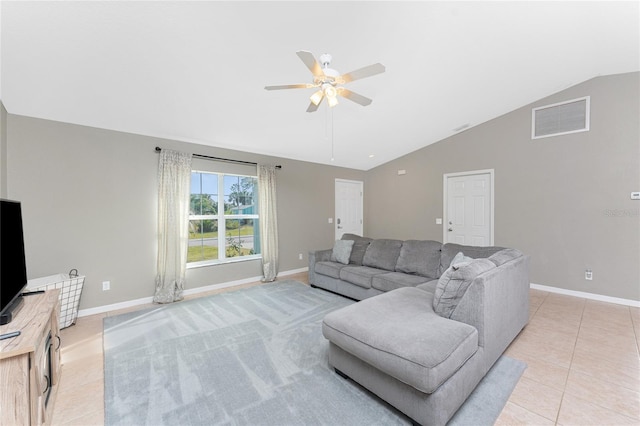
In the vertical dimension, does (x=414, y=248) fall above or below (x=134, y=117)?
below

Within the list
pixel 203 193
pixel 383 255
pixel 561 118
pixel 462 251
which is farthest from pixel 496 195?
pixel 203 193

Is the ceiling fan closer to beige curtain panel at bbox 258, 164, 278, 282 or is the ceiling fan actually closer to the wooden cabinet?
the wooden cabinet

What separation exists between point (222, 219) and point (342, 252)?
7.11 ft

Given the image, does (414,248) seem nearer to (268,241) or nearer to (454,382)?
(454,382)

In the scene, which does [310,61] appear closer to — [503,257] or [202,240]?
[503,257]

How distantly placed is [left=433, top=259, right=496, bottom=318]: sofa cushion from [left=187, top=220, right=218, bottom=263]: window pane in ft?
12.0

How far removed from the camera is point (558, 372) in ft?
6.84

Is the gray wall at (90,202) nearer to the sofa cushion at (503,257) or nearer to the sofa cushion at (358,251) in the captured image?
the sofa cushion at (358,251)

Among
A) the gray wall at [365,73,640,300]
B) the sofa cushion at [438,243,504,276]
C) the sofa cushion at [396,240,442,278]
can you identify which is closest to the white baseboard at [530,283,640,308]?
the gray wall at [365,73,640,300]

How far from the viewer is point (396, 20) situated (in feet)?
7.43

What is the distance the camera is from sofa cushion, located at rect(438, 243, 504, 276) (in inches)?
116

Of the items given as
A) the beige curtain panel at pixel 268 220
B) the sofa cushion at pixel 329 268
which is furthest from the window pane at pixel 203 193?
the sofa cushion at pixel 329 268

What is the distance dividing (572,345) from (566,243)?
2241 millimetres

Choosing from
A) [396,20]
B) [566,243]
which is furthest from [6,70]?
[566,243]
